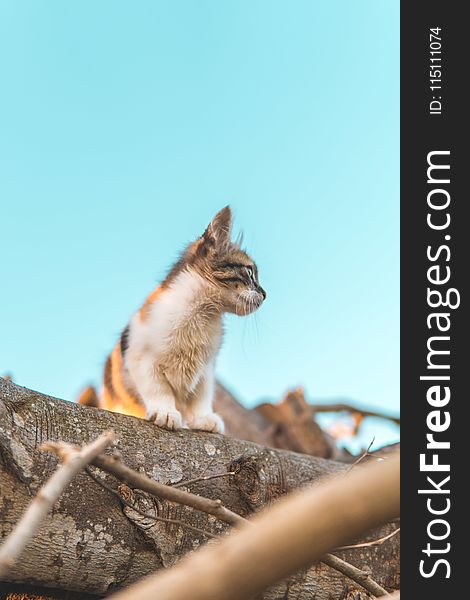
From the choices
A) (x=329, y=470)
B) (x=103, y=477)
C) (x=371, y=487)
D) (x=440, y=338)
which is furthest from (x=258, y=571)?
(x=329, y=470)

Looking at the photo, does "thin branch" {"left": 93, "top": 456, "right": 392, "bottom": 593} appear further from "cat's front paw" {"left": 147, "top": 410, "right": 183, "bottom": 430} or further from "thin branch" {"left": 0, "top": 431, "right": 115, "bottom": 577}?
"cat's front paw" {"left": 147, "top": 410, "right": 183, "bottom": 430}

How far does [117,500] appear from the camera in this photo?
299 cm

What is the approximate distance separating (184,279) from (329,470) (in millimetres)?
1304

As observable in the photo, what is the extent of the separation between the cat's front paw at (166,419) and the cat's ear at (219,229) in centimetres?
122

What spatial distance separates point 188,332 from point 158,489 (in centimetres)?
223

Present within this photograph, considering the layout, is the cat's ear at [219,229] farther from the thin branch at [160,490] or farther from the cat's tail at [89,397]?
the thin branch at [160,490]

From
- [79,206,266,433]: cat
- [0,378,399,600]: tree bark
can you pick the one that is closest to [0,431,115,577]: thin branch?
[0,378,399,600]: tree bark

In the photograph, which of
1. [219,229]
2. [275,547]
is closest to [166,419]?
[219,229]

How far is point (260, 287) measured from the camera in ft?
14.4

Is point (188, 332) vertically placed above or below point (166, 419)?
above

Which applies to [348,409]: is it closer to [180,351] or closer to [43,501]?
[180,351]

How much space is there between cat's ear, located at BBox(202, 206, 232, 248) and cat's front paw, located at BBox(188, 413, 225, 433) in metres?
1.00

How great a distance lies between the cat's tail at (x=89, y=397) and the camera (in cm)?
510

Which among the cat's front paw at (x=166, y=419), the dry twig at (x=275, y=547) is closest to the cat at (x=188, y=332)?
the cat's front paw at (x=166, y=419)
